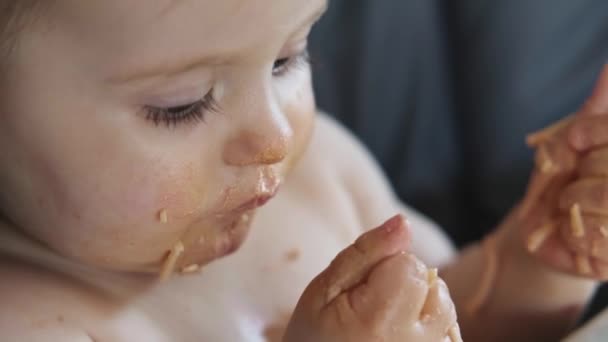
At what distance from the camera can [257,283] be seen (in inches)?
27.6

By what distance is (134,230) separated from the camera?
0.55 metres

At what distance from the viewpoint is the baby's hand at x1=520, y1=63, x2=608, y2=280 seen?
26.5 inches

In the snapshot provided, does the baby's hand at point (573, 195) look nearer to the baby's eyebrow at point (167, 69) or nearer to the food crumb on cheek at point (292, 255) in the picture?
the food crumb on cheek at point (292, 255)

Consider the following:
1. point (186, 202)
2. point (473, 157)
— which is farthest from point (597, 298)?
point (186, 202)

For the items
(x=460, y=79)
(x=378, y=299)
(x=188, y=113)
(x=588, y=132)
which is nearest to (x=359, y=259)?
(x=378, y=299)

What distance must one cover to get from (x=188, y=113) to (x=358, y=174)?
1.19 ft

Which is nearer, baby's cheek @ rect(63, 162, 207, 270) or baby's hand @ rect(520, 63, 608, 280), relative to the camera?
baby's cheek @ rect(63, 162, 207, 270)

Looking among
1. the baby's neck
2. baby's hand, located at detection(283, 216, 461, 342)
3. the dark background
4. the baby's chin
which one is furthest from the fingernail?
the dark background

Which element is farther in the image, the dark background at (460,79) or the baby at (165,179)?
the dark background at (460,79)

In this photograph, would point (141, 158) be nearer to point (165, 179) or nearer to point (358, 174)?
point (165, 179)

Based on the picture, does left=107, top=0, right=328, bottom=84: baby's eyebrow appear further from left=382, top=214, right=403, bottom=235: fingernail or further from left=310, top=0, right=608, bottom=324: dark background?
left=310, top=0, right=608, bottom=324: dark background

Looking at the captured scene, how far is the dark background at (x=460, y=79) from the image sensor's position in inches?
38.0

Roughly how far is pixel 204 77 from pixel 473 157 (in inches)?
22.8

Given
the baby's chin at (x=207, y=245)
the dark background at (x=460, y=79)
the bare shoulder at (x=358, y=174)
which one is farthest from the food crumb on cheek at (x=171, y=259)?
the dark background at (x=460, y=79)
